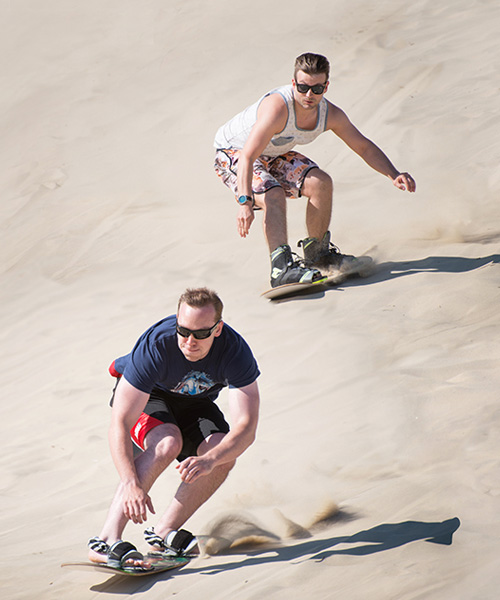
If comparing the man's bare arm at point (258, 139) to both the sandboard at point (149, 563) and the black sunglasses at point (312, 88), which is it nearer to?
the black sunglasses at point (312, 88)

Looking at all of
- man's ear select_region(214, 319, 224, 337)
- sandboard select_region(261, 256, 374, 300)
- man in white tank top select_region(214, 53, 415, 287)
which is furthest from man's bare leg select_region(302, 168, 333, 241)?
man's ear select_region(214, 319, 224, 337)

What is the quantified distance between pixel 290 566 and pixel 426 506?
0.66m

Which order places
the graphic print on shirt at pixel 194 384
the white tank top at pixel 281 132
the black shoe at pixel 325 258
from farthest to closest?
the black shoe at pixel 325 258 → the white tank top at pixel 281 132 → the graphic print on shirt at pixel 194 384

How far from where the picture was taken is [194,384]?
12.3 ft

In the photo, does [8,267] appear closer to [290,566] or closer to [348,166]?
[348,166]

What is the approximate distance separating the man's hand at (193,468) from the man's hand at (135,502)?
17cm

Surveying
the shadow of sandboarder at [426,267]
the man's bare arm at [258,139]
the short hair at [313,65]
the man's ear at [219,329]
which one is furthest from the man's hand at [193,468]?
the short hair at [313,65]

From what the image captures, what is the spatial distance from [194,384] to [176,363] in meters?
0.19

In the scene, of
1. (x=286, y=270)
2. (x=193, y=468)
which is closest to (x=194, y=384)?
(x=193, y=468)

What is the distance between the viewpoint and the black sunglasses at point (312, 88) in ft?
18.2

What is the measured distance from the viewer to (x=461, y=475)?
3.64 m

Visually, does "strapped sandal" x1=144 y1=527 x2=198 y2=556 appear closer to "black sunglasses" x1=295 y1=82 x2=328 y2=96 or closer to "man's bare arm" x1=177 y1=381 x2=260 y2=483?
"man's bare arm" x1=177 y1=381 x2=260 y2=483

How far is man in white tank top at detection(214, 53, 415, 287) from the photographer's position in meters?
5.62

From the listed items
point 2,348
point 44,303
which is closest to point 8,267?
point 44,303
